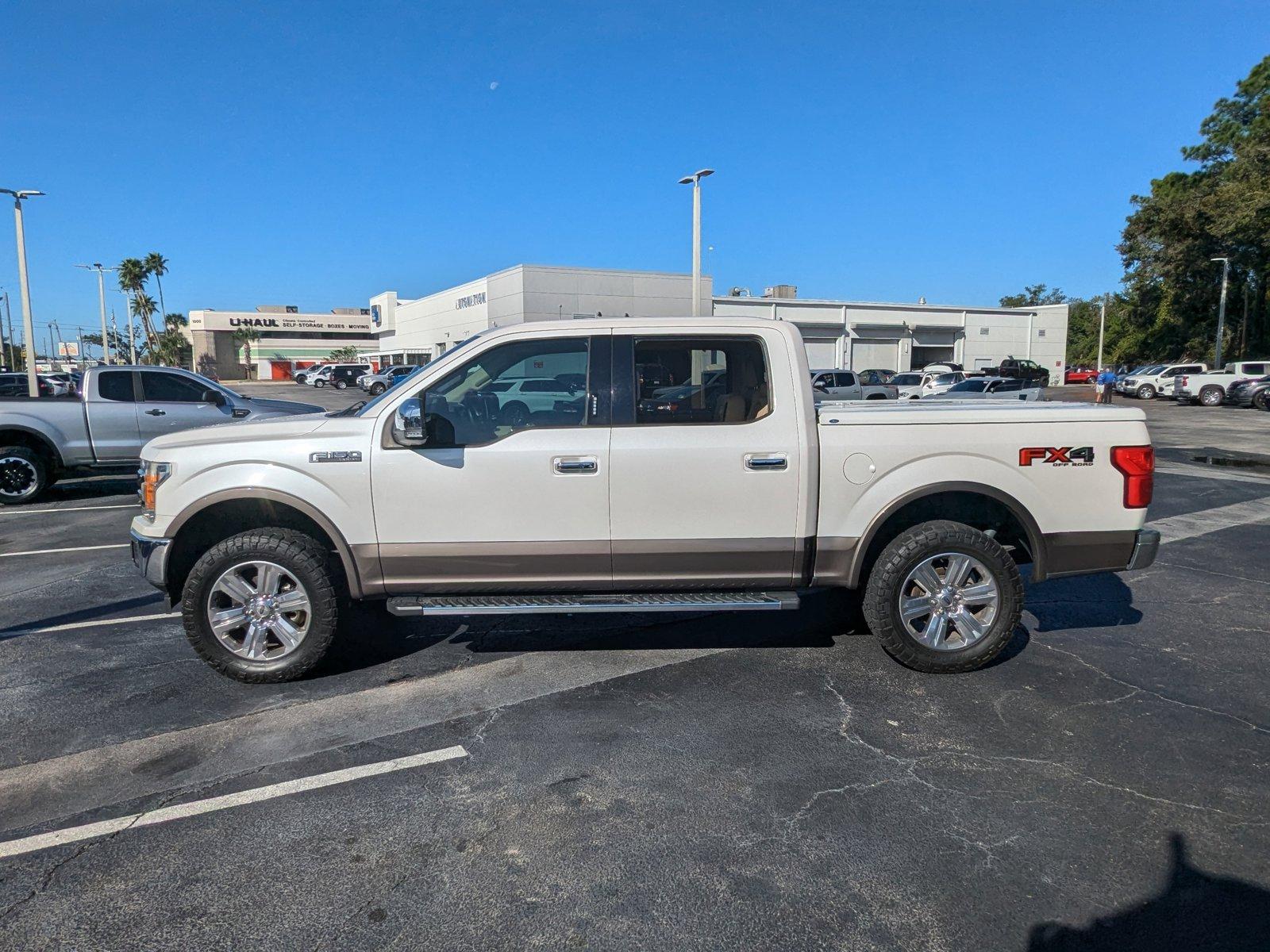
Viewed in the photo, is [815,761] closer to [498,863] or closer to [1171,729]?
[498,863]

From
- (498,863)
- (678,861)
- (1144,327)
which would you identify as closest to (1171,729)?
(678,861)

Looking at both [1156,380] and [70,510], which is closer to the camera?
[70,510]

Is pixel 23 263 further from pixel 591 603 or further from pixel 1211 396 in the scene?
pixel 1211 396

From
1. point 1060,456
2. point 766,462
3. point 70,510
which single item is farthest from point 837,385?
point 766,462

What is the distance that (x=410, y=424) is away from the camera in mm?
4418

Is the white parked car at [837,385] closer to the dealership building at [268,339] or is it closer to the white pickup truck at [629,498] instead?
the white pickup truck at [629,498]

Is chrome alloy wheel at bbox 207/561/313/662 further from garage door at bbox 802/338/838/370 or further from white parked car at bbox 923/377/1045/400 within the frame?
garage door at bbox 802/338/838/370

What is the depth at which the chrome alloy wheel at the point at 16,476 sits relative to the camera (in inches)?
434

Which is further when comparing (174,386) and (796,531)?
(174,386)

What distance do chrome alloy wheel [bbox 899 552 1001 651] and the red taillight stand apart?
3.08 ft

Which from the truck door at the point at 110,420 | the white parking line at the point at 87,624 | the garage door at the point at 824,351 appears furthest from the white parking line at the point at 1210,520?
the garage door at the point at 824,351

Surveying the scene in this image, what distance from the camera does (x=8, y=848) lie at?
3.15 m

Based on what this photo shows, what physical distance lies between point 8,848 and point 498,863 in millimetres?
1914

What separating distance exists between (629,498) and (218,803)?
7.86 ft
